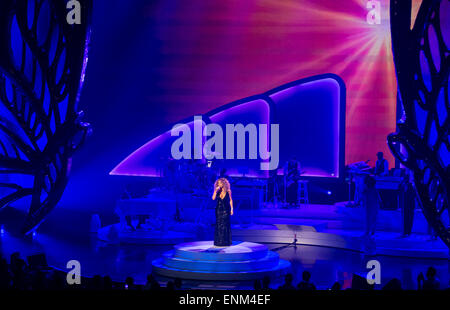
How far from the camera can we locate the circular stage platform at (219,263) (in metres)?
8.41

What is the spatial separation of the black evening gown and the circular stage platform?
136mm

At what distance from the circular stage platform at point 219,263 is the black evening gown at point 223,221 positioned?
0.14 meters

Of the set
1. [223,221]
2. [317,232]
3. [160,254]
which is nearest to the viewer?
[223,221]

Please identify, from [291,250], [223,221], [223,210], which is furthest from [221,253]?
[291,250]

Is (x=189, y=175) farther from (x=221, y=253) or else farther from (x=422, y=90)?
(x=422, y=90)

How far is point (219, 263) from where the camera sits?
8445 mm

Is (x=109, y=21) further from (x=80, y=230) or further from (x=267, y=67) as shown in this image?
(x=80, y=230)

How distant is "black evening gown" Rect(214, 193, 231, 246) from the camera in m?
8.89

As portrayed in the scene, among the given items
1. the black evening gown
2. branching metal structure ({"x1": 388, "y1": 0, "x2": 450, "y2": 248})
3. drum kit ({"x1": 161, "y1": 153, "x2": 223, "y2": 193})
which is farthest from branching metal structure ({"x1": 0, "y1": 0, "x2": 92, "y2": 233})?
branching metal structure ({"x1": 388, "y1": 0, "x2": 450, "y2": 248})

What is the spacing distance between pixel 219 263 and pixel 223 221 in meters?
0.67

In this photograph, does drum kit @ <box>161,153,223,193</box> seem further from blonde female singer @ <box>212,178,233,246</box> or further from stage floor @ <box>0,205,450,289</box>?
blonde female singer @ <box>212,178,233,246</box>

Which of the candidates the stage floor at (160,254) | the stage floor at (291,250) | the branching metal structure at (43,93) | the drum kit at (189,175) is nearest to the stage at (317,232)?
the stage floor at (291,250)

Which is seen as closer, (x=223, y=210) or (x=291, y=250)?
(x=223, y=210)
